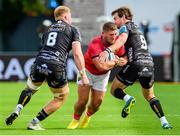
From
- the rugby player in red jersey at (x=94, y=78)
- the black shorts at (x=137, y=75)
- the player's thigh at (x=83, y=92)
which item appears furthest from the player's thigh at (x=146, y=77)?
the player's thigh at (x=83, y=92)

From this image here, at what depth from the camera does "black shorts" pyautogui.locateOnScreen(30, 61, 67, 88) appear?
15.2 metres

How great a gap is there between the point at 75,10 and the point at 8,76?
258 inches

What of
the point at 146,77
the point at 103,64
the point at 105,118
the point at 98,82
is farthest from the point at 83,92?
the point at 105,118

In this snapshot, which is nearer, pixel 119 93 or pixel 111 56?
pixel 111 56

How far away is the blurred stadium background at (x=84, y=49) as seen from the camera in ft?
55.5

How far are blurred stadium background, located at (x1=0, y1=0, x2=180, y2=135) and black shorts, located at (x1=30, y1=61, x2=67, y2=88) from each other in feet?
2.82

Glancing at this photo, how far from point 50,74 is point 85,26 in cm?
2211

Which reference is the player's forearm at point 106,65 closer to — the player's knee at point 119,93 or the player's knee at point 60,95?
the player's knee at point 119,93

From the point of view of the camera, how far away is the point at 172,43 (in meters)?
36.9

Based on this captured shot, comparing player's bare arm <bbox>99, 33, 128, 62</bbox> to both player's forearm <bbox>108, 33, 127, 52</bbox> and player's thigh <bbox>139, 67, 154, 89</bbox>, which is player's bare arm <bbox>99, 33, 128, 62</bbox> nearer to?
player's forearm <bbox>108, 33, 127, 52</bbox>

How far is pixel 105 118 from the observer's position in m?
18.4

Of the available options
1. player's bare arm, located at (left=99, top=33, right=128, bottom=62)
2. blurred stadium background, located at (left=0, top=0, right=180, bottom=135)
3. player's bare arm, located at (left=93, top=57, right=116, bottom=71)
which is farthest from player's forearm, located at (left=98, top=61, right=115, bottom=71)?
blurred stadium background, located at (left=0, top=0, right=180, bottom=135)

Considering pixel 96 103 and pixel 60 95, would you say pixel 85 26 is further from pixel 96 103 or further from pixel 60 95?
pixel 60 95

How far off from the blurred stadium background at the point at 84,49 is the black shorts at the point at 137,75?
850 mm
